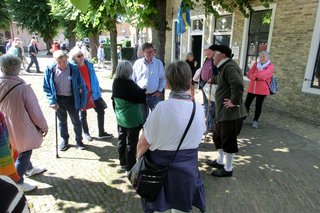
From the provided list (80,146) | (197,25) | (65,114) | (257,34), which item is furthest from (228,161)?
(197,25)

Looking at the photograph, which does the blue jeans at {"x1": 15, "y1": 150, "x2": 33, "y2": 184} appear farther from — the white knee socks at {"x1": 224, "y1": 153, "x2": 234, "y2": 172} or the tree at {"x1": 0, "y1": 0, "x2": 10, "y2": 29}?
the tree at {"x1": 0, "y1": 0, "x2": 10, "y2": 29}

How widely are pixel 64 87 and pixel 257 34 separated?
7518mm

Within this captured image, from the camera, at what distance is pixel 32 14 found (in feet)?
73.1

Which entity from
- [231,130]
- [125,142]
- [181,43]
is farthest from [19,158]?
[181,43]

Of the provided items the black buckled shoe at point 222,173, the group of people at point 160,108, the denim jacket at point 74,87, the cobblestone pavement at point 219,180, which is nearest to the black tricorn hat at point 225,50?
the group of people at point 160,108

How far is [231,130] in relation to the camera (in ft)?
12.1

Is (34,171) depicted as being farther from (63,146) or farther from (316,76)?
(316,76)

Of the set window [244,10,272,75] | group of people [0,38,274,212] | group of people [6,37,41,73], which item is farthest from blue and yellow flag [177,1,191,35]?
group of people [6,37,41,73]

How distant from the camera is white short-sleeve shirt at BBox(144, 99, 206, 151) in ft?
6.98

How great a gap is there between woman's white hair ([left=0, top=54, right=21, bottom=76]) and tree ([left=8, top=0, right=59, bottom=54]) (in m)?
21.3

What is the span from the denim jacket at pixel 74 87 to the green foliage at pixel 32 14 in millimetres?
20041

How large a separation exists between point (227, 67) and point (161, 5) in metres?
2.73

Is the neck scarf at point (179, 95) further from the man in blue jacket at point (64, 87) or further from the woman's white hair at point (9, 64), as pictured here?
the man in blue jacket at point (64, 87)

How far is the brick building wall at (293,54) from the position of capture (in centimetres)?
727
